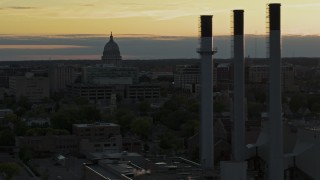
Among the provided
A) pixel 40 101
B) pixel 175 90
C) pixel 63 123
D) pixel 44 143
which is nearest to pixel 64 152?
pixel 44 143

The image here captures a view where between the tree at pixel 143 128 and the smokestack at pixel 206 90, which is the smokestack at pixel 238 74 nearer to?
the smokestack at pixel 206 90

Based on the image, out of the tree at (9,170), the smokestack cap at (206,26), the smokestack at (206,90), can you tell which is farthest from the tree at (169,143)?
the smokestack cap at (206,26)

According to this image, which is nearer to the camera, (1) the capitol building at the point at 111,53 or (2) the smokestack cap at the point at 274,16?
(2) the smokestack cap at the point at 274,16

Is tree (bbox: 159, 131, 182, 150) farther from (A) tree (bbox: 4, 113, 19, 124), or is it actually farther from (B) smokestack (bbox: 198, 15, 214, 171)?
(A) tree (bbox: 4, 113, 19, 124)

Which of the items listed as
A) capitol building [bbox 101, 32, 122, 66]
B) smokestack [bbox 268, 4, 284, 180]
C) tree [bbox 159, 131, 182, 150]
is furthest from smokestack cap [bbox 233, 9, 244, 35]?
capitol building [bbox 101, 32, 122, 66]

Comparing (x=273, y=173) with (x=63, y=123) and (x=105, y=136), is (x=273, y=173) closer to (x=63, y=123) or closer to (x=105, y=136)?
(x=105, y=136)

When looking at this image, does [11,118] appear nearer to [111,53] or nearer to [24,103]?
[24,103]
